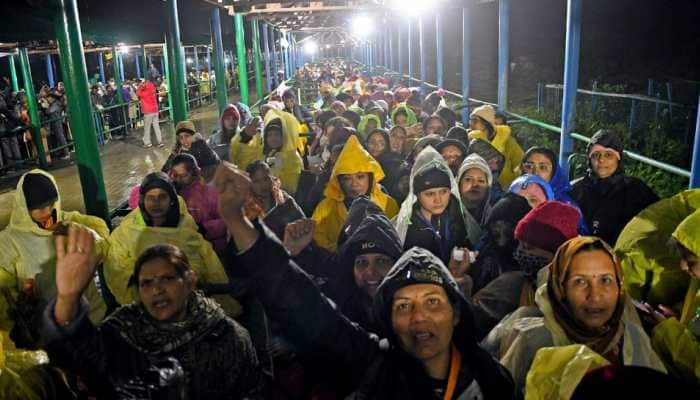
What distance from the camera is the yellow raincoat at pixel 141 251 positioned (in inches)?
125

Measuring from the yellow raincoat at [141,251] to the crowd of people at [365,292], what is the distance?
0.01 m

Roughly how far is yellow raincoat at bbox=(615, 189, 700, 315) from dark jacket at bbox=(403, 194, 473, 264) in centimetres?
90

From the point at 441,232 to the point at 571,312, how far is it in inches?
57.0

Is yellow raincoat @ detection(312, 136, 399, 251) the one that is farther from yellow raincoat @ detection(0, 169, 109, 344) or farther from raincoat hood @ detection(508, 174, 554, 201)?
yellow raincoat @ detection(0, 169, 109, 344)

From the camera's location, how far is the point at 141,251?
3.21 m

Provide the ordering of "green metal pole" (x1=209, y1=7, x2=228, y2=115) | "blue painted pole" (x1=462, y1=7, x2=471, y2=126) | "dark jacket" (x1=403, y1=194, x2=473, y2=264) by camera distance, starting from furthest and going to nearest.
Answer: "blue painted pole" (x1=462, y1=7, x2=471, y2=126), "green metal pole" (x1=209, y1=7, x2=228, y2=115), "dark jacket" (x1=403, y1=194, x2=473, y2=264)

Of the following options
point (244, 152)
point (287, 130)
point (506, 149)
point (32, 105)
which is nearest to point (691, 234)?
point (506, 149)

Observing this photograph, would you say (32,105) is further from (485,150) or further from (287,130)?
(485,150)

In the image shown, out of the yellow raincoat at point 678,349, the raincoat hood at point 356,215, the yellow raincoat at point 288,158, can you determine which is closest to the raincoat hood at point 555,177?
the raincoat hood at point 356,215

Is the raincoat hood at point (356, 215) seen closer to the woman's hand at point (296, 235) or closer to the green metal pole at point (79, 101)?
the woman's hand at point (296, 235)

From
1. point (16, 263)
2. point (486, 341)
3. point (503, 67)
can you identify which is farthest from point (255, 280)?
point (503, 67)

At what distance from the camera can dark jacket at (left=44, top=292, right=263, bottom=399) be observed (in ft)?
6.43

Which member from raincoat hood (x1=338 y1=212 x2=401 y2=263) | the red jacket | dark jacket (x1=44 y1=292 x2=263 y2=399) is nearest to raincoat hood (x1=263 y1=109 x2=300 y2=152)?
raincoat hood (x1=338 y1=212 x2=401 y2=263)

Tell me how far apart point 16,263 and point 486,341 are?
98.0 inches
